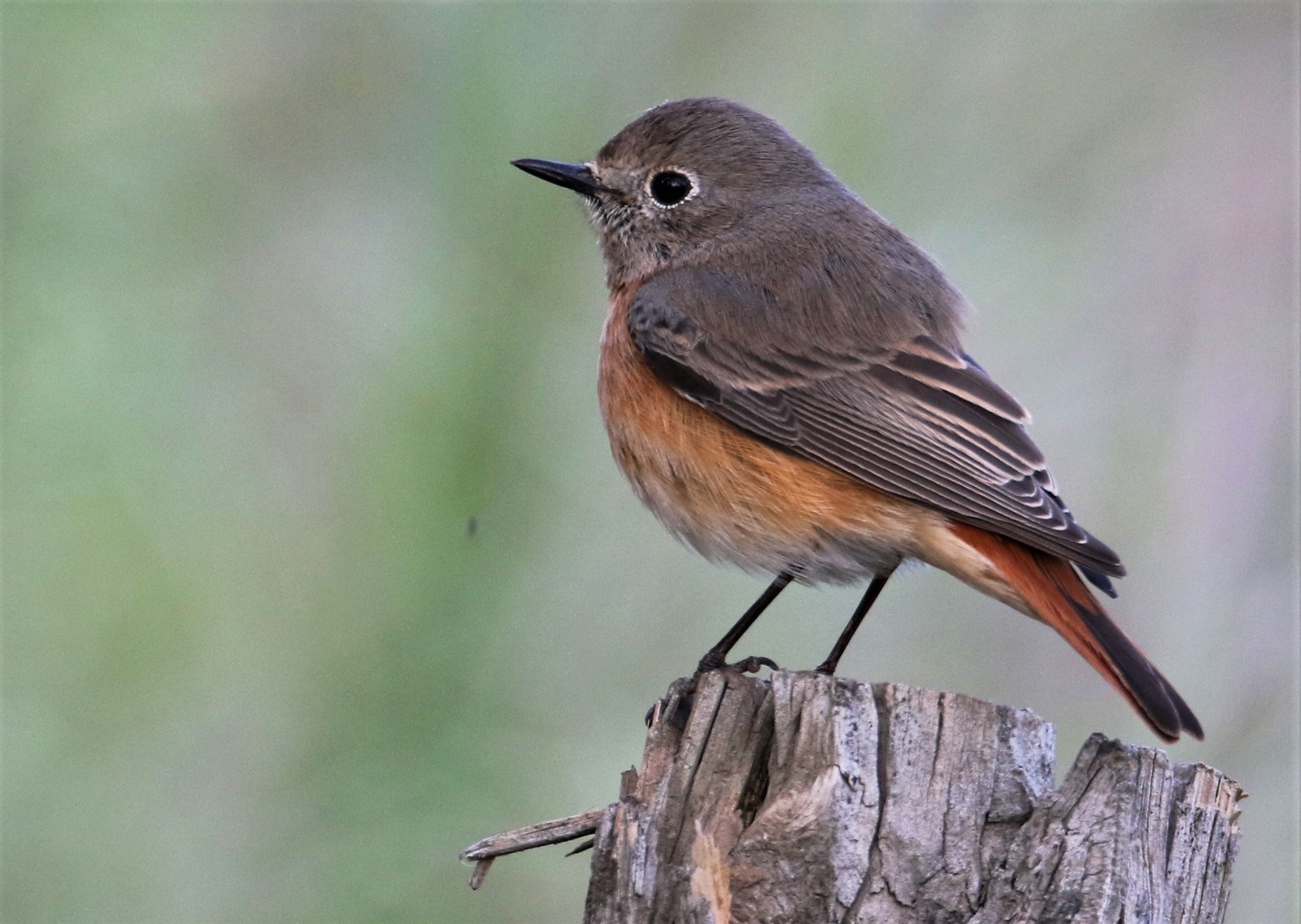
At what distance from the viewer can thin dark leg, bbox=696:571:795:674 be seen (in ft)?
15.1

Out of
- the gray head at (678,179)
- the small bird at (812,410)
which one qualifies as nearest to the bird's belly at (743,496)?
the small bird at (812,410)

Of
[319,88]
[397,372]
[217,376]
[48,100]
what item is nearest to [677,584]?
[397,372]

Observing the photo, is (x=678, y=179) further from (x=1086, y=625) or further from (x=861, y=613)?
(x=1086, y=625)

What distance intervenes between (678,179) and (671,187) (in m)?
0.04

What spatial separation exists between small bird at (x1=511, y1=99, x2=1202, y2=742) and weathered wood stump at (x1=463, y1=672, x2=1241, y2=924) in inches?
30.1

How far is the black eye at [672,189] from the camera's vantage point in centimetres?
537

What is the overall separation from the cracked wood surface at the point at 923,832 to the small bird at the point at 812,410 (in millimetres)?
756

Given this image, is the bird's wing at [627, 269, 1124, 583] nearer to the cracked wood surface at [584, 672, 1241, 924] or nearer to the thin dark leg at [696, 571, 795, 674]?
the thin dark leg at [696, 571, 795, 674]

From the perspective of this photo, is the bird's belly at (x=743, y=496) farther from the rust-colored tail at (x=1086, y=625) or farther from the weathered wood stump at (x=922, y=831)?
the weathered wood stump at (x=922, y=831)

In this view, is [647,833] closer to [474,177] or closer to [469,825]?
[469,825]

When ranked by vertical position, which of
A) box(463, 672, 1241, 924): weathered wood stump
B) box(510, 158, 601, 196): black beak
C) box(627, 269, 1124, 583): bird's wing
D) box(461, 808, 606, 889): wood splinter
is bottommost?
box(463, 672, 1241, 924): weathered wood stump

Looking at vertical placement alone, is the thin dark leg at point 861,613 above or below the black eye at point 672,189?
below

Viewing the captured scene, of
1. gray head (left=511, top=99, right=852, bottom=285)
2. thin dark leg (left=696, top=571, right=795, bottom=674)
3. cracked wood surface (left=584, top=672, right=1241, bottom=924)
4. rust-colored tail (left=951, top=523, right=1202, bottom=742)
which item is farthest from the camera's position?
gray head (left=511, top=99, right=852, bottom=285)

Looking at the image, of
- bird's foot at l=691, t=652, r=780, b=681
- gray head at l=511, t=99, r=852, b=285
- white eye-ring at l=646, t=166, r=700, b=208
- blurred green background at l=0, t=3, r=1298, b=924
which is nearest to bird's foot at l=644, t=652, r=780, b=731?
bird's foot at l=691, t=652, r=780, b=681
